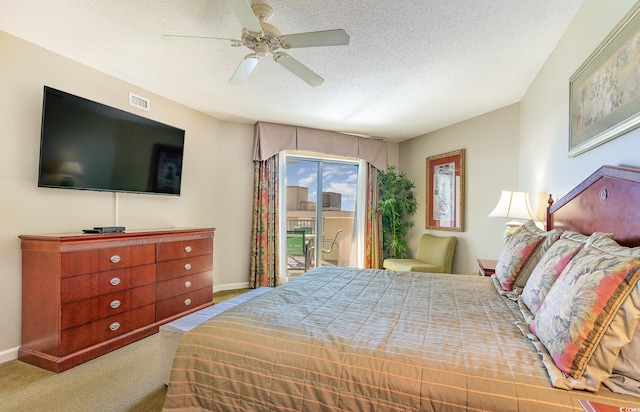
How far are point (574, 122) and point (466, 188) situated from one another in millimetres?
2172

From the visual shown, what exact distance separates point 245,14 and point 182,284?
103 inches

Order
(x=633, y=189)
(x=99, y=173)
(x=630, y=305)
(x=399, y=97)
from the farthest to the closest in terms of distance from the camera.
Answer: (x=399, y=97), (x=99, y=173), (x=633, y=189), (x=630, y=305)

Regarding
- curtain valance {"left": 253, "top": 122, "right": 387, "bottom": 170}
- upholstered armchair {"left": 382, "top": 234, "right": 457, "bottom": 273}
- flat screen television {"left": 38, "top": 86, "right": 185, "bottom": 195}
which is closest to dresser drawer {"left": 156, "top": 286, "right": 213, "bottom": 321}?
flat screen television {"left": 38, "top": 86, "right": 185, "bottom": 195}

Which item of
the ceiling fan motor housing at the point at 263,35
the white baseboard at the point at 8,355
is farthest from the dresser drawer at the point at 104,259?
the ceiling fan motor housing at the point at 263,35

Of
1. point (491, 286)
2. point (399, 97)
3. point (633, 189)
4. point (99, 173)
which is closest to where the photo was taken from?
point (633, 189)

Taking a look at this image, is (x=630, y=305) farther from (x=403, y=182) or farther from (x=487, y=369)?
(x=403, y=182)

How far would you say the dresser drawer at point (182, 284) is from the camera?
2977 mm

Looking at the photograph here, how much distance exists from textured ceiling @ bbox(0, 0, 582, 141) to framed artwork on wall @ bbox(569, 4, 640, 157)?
1.66ft

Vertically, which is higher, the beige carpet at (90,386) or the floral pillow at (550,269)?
the floral pillow at (550,269)

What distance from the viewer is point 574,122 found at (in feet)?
6.97

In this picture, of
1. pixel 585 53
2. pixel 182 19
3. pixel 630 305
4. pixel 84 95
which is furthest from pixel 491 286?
pixel 84 95

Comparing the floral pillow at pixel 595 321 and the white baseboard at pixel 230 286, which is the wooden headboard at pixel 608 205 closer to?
the floral pillow at pixel 595 321

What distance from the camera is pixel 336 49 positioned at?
245cm

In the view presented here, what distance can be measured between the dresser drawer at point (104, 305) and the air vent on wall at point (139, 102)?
1877 millimetres
